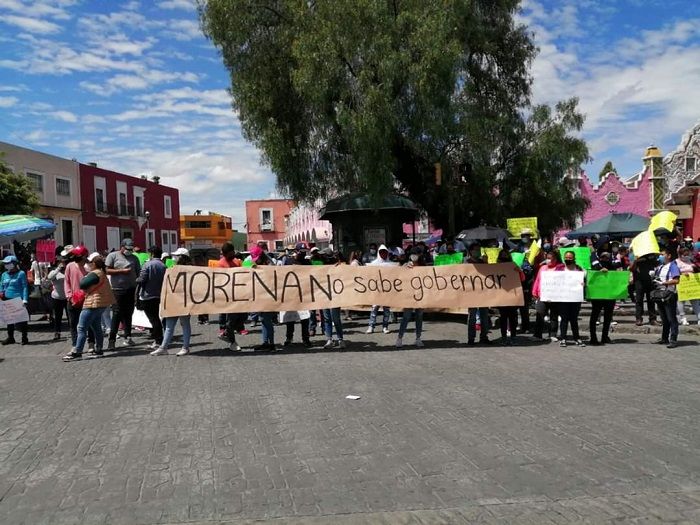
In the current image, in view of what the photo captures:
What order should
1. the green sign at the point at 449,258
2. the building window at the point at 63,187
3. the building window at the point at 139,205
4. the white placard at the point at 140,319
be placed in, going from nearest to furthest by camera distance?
the white placard at the point at 140,319 → the green sign at the point at 449,258 → the building window at the point at 63,187 → the building window at the point at 139,205

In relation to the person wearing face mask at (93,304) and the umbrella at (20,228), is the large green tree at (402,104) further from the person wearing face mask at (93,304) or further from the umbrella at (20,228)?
the person wearing face mask at (93,304)

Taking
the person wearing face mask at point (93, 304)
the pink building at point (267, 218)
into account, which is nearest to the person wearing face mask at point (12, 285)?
the person wearing face mask at point (93, 304)

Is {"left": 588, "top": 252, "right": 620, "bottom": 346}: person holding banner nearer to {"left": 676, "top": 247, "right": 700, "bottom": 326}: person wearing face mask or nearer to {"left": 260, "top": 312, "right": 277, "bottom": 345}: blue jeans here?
{"left": 676, "top": 247, "right": 700, "bottom": 326}: person wearing face mask

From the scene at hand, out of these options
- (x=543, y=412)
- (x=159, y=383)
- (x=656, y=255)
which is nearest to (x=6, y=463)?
(x=159, y=383)

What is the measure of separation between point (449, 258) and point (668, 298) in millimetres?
4711

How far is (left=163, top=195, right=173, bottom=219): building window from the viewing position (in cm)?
5675

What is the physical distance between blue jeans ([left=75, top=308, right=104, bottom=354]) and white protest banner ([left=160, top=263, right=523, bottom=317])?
1025 mm

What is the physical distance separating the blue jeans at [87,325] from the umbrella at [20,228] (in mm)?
6466

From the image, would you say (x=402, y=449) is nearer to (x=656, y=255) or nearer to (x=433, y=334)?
(x=433, y=334)

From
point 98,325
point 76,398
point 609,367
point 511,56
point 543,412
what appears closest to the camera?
point 543,412

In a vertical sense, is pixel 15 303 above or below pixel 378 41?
below

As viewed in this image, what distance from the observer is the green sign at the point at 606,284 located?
983 centimetres

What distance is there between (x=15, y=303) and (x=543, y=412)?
9.61 m

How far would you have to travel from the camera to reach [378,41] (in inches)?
A: 596
